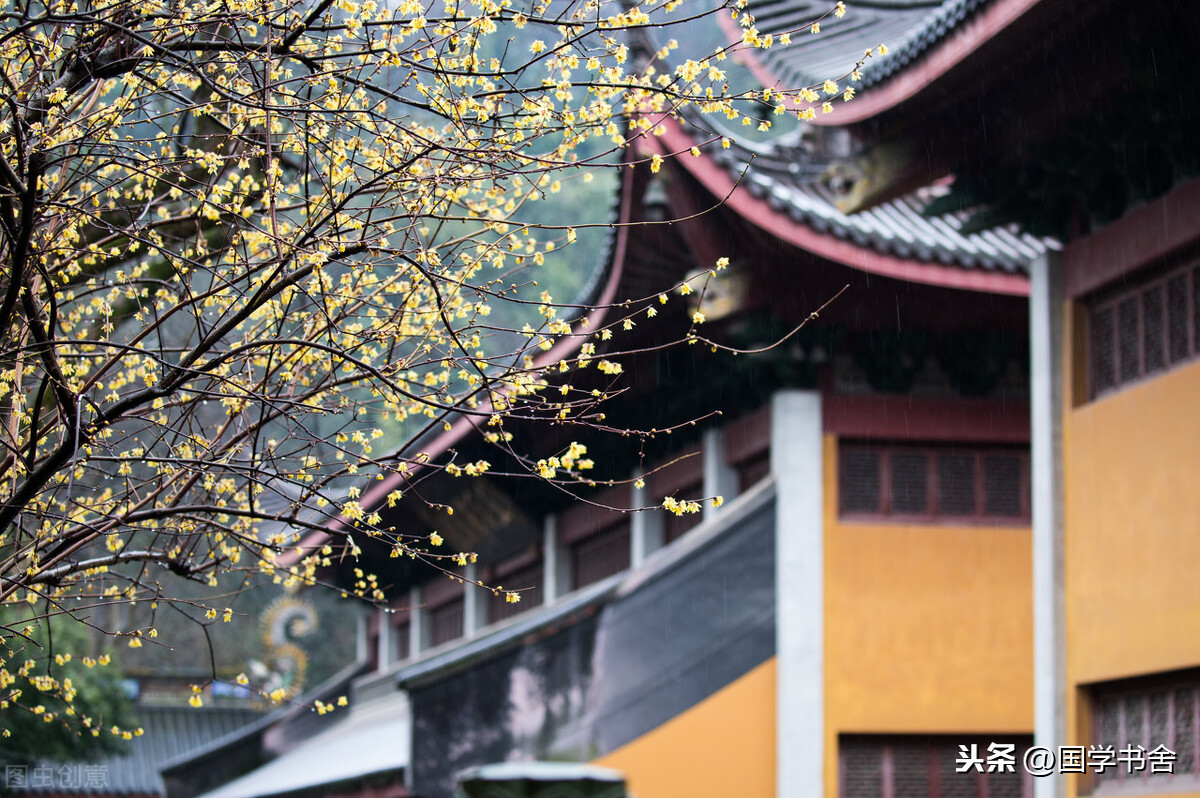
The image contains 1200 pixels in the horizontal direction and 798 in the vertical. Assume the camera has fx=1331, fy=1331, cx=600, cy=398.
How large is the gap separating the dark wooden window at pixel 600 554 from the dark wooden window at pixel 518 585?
59 centimetres

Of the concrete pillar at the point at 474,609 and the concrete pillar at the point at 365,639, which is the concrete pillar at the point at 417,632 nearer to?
the concrete pillar at the point at 474,609

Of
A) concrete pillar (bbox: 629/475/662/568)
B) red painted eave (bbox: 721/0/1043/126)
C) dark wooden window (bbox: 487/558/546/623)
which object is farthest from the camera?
dark wooden window (bbox: 487/558/546/623)

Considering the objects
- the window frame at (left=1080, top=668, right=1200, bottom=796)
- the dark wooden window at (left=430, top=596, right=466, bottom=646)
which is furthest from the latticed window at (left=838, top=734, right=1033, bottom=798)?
the dark wooden window at (left=430, top=596, right=466, bottom=646)

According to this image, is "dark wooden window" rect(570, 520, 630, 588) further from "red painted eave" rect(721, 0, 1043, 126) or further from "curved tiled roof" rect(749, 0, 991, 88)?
"red painted eave" rect(721, 0, 1043, 126)

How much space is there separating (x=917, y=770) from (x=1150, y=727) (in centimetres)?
247

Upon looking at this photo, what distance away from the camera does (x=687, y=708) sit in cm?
883

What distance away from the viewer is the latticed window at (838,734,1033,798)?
Answer: 339 inches

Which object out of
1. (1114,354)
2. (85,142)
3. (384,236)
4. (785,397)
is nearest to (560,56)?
(384,236)

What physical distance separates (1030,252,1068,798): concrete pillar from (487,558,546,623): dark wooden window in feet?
21.9

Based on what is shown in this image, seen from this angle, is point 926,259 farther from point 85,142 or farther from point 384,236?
point 85,142

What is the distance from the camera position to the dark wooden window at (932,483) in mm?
9102

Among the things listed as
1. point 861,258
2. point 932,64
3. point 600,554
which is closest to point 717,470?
point 861,258

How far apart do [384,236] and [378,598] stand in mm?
1645

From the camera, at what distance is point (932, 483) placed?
9.16 metres
